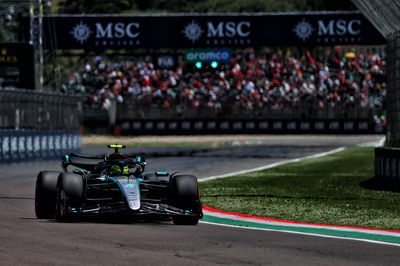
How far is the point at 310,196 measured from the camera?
19562 mm

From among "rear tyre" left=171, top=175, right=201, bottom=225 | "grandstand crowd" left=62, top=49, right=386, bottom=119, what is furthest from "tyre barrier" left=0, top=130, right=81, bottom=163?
"rear tyre" left=171, top=175, right=201, bottom=225

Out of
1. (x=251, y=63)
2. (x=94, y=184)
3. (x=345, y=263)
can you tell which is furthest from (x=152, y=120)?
(x=345, y=263)

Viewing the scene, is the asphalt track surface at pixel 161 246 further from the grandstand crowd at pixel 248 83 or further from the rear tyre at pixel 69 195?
the grandstand crowd at pixel 248 83

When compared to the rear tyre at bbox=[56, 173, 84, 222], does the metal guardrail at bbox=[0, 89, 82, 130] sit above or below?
above

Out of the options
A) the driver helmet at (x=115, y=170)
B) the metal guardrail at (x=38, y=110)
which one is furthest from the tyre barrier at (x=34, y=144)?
the driver helmet at (x=115, y=170)

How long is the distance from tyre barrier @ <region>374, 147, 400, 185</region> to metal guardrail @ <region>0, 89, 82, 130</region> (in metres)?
17.1

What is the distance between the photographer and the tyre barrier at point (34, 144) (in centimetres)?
3426

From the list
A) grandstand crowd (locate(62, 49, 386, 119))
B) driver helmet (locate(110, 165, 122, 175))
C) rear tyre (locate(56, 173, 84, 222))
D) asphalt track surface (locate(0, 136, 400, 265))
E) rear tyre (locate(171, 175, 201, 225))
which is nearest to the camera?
asphalt track surface (locate(0, 136, 400, 265))

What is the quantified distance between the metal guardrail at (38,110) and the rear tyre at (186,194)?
21.6 m

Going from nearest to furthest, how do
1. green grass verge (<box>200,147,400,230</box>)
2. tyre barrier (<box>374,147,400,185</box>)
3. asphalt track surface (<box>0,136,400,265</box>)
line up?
asphalt track surface (<box>0,136,400,265</box>) → green grass verge (<box>200,147,400,230</box>) → tyre barrier (<box>374,147,400,185</box>)

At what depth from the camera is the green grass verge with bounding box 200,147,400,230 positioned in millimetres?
15477

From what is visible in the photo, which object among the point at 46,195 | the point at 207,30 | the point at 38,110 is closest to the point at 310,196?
the point at 46,195

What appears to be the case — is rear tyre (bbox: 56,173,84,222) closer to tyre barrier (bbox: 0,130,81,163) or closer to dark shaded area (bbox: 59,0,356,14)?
tyre barrier (bbox: 0,130,81,163)

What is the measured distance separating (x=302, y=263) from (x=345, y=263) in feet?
1.44
